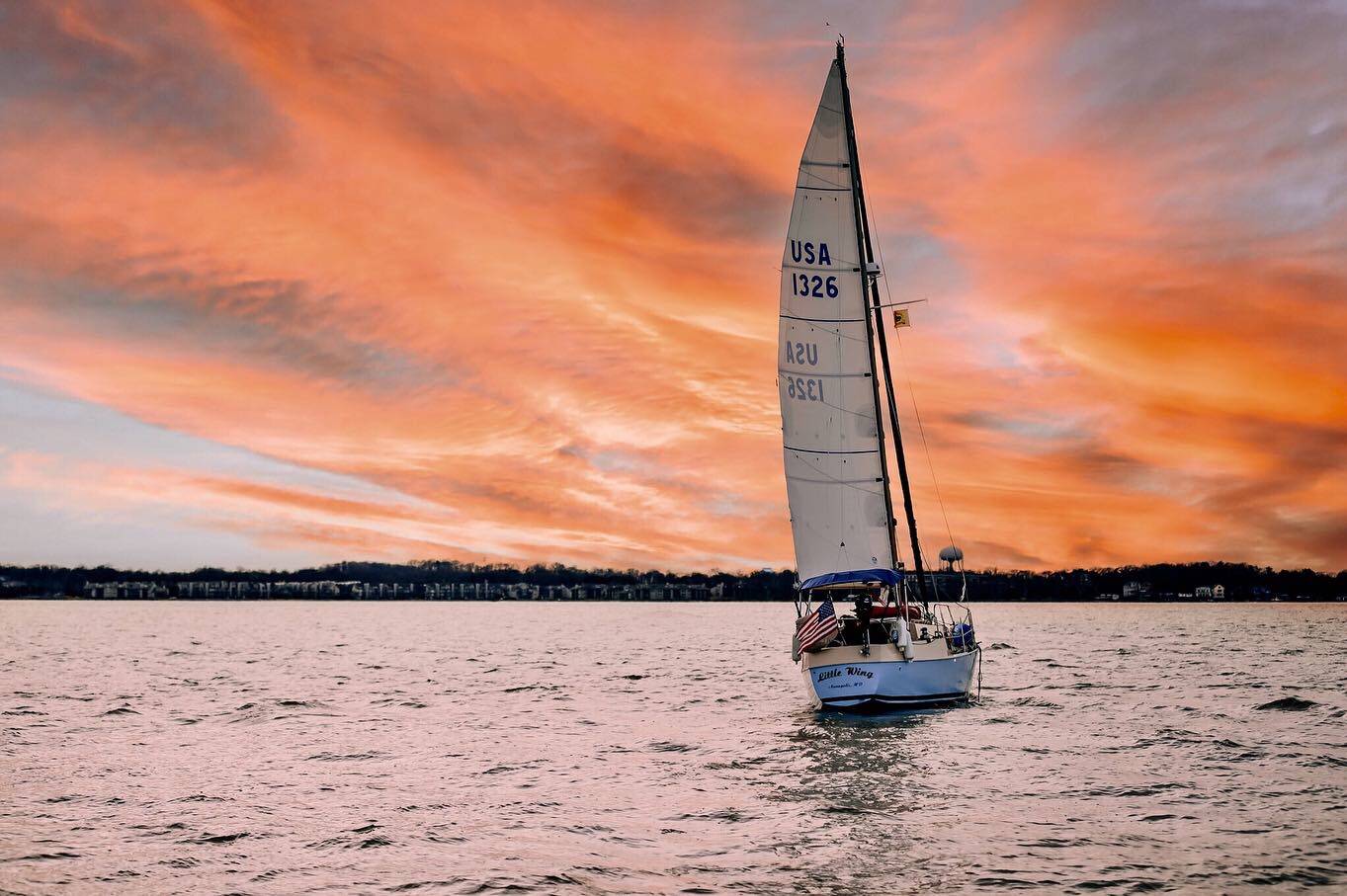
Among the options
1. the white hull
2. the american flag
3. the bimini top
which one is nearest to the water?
the white hull

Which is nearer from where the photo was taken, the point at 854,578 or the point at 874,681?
the point at 874,681

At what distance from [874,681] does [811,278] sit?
12.7 m

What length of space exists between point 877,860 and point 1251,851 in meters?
5.83

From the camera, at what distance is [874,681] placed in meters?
29.2

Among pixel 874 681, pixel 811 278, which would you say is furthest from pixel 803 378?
pixel 874 681

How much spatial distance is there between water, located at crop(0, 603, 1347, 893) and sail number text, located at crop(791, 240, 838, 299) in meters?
13.5

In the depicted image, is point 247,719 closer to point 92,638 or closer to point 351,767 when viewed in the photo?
point 351,767

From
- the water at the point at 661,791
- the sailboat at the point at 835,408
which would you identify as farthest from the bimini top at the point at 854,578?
the water at the point at 661,791

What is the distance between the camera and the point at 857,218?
1325 inches

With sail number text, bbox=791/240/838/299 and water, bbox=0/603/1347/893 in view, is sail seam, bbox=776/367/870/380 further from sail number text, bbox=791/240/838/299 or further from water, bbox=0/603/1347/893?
water, bbox=0/603/1347/893

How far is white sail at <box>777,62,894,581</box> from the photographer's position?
32.2 m

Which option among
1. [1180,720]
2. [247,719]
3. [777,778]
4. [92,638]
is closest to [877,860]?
[777,778]

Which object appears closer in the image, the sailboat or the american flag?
the american flag

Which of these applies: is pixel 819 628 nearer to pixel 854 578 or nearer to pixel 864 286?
pixel 854 578
